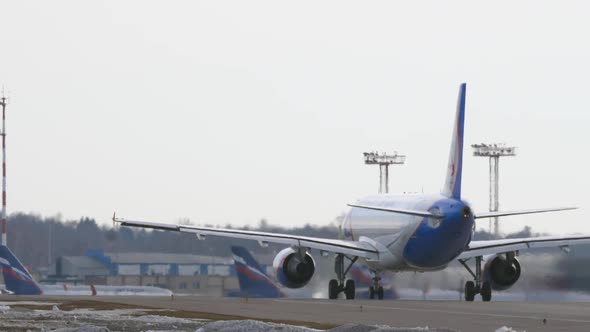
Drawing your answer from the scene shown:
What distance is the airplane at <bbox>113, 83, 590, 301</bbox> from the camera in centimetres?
5131

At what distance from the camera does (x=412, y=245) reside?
2109 inches

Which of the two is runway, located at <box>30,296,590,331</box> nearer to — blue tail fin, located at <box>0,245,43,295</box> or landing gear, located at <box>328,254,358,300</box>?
landing gear, located at <box>328,254,358,300</box>

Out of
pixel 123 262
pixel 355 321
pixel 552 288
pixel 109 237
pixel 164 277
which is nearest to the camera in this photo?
pixel 355 321

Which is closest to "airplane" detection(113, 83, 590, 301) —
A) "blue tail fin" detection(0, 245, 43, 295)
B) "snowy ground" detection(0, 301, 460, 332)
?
"snowy ground" detection(0, 301, 460, 332)

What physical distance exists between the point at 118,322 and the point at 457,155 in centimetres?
2369

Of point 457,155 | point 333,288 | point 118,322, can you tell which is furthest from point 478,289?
point 118,322

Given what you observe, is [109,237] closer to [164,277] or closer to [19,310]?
[164,277]

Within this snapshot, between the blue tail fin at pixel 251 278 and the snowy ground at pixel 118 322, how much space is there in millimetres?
30715

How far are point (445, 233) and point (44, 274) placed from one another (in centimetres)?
10021

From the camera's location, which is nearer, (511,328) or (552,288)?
(511,328)

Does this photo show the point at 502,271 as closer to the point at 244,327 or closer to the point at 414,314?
the point at 414,314

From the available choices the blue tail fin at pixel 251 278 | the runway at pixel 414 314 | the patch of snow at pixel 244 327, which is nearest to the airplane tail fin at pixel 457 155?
the runway at pixel 414 314

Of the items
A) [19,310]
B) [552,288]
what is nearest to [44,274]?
[552,288]

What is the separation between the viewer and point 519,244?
2147 inches
